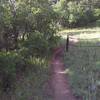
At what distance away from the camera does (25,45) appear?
15523mm

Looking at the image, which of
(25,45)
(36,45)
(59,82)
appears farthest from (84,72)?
(25,45)

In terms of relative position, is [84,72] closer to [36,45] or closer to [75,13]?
[36,45]

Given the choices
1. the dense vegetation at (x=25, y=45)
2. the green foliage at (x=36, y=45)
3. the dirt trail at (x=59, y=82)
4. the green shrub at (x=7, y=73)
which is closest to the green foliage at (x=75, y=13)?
the dense vegetation at (x=25, y=45)

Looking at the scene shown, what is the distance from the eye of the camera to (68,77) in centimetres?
1275

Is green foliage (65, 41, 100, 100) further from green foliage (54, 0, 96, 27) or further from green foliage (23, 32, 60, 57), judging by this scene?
green foliage (54, 0, 96, 27)

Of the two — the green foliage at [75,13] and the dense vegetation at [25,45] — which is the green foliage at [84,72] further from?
the green foliage at [75,13]

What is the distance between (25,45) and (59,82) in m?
4.08

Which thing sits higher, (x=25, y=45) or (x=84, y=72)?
(x=25, y=45)

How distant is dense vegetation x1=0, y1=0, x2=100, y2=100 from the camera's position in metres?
11.3

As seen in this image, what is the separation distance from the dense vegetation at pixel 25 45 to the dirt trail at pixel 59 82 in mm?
439

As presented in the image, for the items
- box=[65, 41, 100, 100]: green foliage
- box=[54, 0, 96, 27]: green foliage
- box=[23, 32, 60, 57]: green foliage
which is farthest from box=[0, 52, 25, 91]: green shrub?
box=[54, 0, 96, 27]: green foliage

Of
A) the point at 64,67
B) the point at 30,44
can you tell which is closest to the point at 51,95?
the point at 64,67

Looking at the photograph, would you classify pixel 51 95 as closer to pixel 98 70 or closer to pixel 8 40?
pixel 98 70

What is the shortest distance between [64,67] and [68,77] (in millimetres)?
2173
